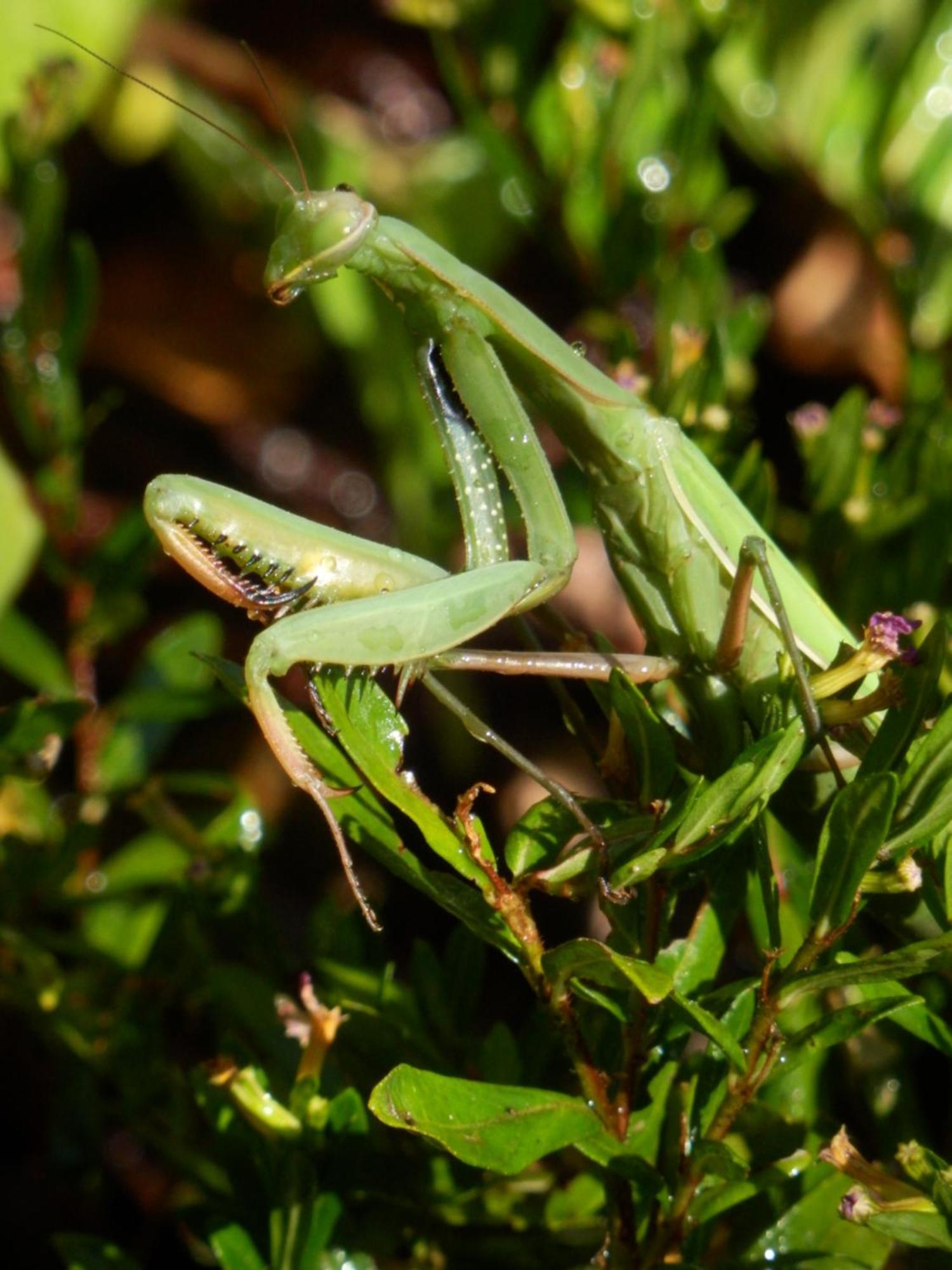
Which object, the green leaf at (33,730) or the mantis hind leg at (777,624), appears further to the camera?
the green leaf at (33,730)

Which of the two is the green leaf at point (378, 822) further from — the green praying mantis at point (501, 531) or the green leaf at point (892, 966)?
the green leaf at point (892, 966)

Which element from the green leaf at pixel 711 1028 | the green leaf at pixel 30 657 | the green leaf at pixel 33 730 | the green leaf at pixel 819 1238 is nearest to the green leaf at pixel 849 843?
the green leaf at pixel 711 1028

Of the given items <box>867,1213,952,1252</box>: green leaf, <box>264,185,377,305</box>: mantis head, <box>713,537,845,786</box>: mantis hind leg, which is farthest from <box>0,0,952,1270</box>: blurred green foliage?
<box>264,185,377,305</box>: mantis head

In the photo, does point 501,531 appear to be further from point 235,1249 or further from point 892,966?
point 235,1249

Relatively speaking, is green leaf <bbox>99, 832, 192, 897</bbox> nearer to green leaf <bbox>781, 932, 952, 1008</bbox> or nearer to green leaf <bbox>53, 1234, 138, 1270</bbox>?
green leaf <bbox>53, 1234, 138, 1270</bbox>

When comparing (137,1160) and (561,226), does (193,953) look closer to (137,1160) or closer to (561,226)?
(137,1160)

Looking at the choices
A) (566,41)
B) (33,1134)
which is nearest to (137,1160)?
(33,1134)

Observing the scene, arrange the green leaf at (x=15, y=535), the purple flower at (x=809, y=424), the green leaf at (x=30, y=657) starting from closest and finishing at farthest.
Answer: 1. the purple flower at (x=809, y=424)
2. the green leaf at (x=30, y=657)
3. the green leaf at (x=15, y=535)
